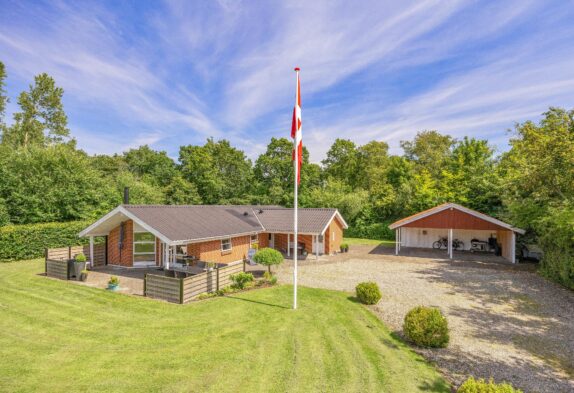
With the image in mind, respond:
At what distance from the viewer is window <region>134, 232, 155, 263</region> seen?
18.5m

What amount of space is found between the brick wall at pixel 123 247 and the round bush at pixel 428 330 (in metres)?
16.7

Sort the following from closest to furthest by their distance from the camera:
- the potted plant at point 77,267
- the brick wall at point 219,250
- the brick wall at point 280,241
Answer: the potted plant at point 77,267
the brick wall at point 219,250
the brick wall at point 280,241

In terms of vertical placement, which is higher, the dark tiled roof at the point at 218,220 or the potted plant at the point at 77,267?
the dark tiled roof at the point at 218,220

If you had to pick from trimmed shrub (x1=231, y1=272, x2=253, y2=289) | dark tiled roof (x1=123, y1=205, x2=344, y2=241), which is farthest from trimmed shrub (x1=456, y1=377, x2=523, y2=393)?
dark tiled roof (x1=123, y1=205, x2=344, y2=241)

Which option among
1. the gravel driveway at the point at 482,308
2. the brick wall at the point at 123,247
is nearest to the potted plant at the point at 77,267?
the brick wall at the point at 123,247

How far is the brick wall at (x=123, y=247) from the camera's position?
60.6 ft

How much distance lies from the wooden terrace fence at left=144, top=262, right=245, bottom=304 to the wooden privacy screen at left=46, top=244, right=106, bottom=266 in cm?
834

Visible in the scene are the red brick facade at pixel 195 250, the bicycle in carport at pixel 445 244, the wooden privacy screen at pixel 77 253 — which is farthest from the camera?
the bicycle in carport at pixel 445 244

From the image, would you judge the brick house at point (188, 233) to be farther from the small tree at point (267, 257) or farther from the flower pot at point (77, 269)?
the small tree at point (267, 257)

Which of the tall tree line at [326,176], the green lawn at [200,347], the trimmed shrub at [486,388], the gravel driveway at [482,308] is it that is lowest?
the gravel driveway at [482,308]

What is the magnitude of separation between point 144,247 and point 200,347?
12.2 meters

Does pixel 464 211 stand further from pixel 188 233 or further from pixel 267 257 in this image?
pixel 188 233

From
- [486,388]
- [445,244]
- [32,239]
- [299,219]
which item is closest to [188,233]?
[299,219]

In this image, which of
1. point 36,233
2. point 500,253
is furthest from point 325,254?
point 36,233
